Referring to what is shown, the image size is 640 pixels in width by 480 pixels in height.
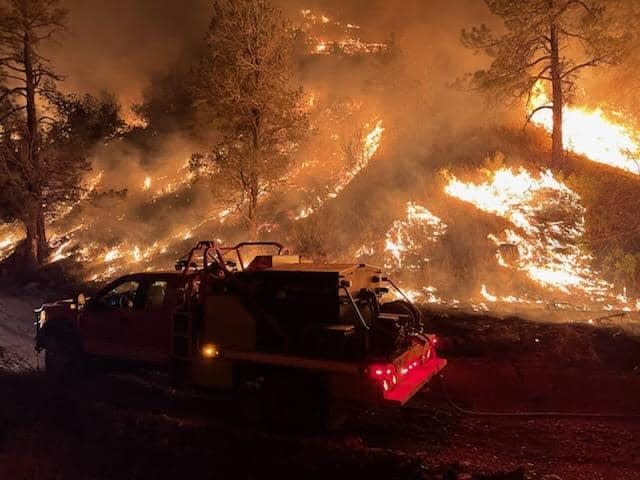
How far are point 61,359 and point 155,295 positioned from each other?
7.45 feet

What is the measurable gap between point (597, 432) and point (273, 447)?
406 centimetres

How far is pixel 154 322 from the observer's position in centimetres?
716

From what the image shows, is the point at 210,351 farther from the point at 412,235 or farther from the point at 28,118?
the point at 28,118

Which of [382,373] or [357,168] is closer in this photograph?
[382,373]

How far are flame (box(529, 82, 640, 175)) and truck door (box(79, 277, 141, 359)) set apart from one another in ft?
55.4

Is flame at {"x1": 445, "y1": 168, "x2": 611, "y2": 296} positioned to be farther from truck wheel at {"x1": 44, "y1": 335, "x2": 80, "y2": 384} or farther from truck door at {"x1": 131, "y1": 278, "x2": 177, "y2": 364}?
truck wheel at {"x1": 44, "y1": 335, "x2": 80, "y2": 384}

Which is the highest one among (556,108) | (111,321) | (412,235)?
(556,108)

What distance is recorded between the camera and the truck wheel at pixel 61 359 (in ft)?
25.9

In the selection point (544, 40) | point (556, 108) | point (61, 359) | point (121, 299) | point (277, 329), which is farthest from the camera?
point (544, 40)

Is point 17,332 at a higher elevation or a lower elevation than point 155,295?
lower

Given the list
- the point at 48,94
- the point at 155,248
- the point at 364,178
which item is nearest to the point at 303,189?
the point at 364,178

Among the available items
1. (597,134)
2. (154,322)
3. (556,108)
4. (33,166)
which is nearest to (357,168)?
(556,108)

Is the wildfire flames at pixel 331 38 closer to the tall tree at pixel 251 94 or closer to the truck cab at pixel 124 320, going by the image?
the tall tree at pixel 251 94

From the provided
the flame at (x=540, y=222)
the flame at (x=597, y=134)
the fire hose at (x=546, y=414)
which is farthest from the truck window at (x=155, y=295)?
the flame at (x=597, y=134)
